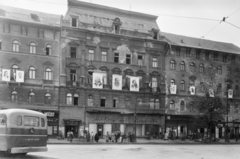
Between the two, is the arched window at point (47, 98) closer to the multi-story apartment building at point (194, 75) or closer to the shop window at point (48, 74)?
the shop window at point (48, 74)

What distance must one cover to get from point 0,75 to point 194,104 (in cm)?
2723

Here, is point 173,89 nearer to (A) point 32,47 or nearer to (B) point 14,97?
(A) point 32,47

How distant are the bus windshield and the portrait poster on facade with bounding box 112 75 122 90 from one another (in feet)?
85.8

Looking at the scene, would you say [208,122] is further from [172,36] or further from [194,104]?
[172,36]

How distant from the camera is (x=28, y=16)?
126ft

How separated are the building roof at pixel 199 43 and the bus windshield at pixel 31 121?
1306 inches

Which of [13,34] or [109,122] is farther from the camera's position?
[109,122]

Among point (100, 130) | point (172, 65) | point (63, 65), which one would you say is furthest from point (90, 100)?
point (172, 65)

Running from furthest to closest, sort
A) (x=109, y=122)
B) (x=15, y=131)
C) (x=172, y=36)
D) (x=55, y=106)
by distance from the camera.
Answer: (x=172, y=36)
(x=109, y=122)
(x=55, y=106)
(x=15, y=131)

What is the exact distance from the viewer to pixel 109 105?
41.5 metres

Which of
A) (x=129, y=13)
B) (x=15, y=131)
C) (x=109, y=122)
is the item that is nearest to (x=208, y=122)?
(x=109, y=122)

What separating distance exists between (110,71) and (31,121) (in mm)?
26744

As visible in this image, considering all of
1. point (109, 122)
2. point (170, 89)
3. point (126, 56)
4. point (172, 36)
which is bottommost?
point (109, 122)

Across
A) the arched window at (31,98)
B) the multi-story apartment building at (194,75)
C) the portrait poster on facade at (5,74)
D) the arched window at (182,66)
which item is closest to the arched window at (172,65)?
the multi-story apartment building at (194,75)
